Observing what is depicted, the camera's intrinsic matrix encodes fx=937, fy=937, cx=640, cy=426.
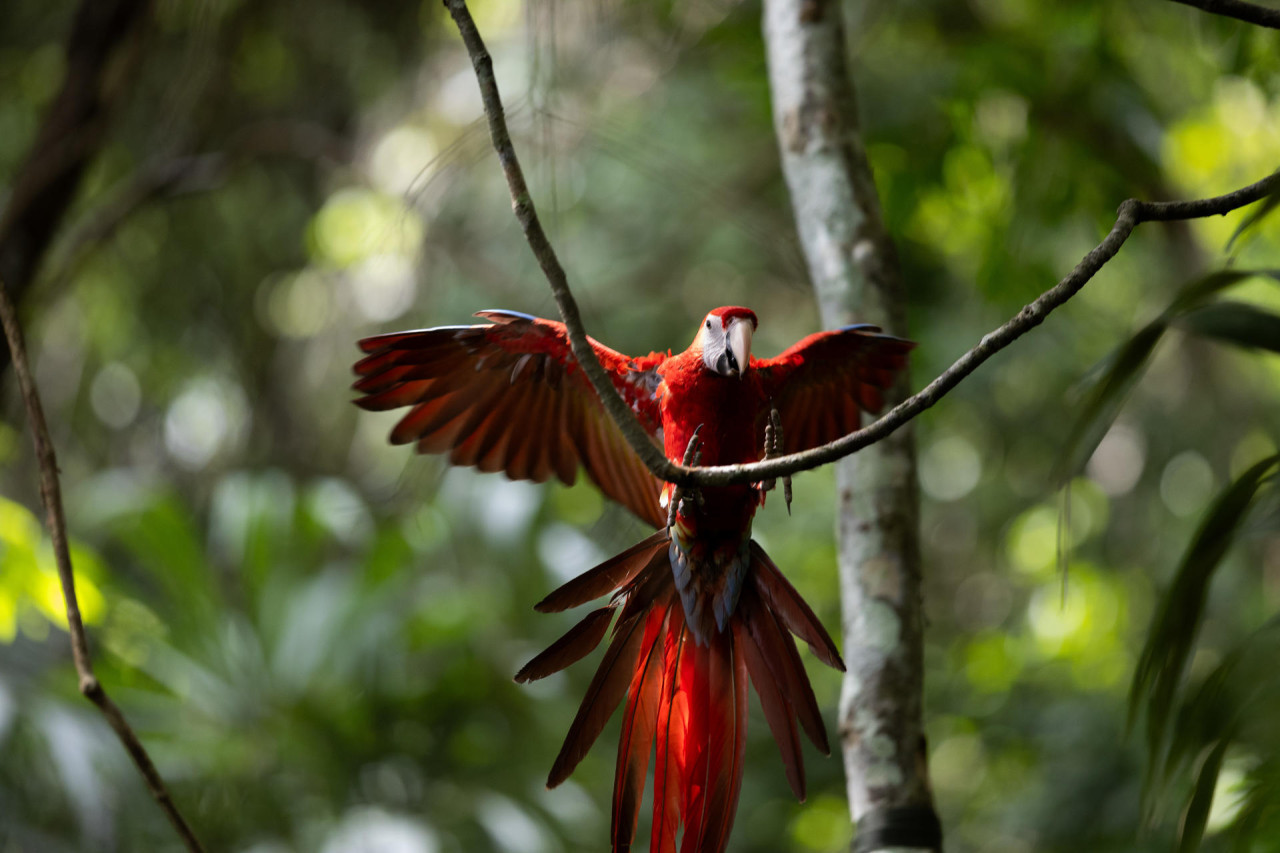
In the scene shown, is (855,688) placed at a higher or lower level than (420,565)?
lower

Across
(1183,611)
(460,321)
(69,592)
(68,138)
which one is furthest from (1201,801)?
(460,321)

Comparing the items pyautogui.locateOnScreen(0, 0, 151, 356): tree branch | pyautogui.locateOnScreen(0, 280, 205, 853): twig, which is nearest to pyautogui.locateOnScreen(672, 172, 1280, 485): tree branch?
pyautogui.locateOnScreen(0, 280, 205, 853): twig

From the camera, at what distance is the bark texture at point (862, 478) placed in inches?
38.0

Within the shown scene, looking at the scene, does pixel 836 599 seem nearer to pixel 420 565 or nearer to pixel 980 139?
pixel 420 565

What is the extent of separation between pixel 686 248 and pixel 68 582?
2.43 meters

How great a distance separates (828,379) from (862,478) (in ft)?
0.52

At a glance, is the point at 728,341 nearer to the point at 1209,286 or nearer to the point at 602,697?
the point at 602,697

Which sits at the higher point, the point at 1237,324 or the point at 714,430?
the point at 1237,324

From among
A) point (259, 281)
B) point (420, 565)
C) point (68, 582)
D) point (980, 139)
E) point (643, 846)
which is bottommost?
point (68, 582)

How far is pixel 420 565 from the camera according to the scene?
358 cm

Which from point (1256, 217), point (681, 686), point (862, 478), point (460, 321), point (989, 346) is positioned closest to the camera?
point (989, 346)

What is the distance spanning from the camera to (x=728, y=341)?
86cm

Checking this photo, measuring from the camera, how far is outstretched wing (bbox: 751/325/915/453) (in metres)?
0.94

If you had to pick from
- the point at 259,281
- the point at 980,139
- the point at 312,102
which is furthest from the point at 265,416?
the point at 980,139
